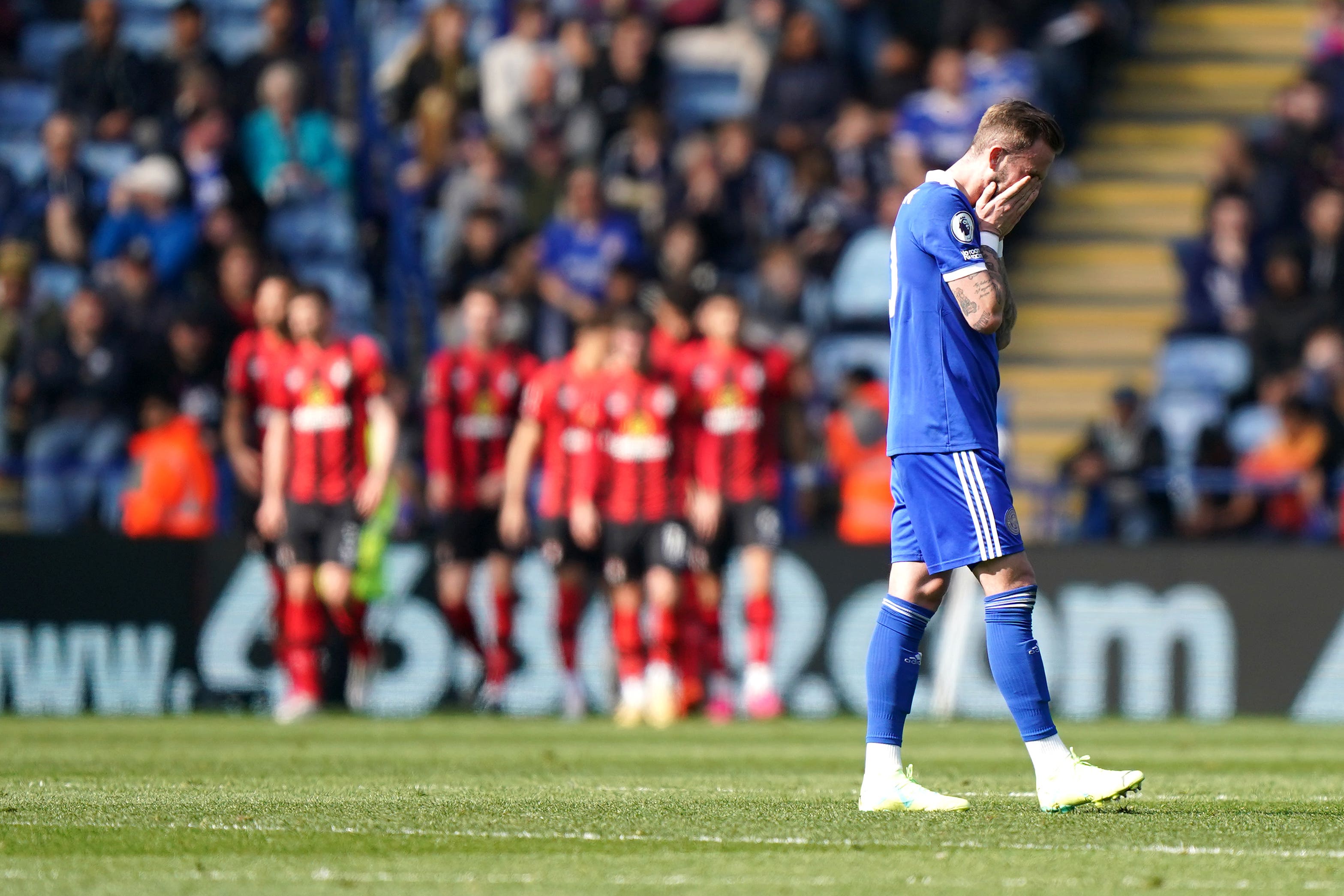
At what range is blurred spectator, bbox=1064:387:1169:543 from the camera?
14914mm

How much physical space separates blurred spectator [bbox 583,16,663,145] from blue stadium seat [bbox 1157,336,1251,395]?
4713 mm

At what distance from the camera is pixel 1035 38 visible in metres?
19.5

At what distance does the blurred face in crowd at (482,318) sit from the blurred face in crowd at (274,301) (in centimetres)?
125

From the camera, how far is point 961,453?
6703 millimetres

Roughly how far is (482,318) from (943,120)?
4.85m

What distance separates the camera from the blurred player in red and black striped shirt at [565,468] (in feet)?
46.4

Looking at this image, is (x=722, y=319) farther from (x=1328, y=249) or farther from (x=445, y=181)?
(x=1328, y=249)

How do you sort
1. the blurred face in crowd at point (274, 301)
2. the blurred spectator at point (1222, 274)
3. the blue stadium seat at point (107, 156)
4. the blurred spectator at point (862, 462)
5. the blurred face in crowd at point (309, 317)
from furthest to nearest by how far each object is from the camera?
the blue stadium seat at point (107, 156), the blurred spectator at point (1222, 274), the blurred spectator at point (862, 462), the blurred face in crowd at point (274, 301), the blurred face in crowd at point (309, 317)

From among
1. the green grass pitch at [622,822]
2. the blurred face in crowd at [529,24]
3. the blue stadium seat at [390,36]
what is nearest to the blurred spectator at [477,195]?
the blurred face in crowd at [529,24]

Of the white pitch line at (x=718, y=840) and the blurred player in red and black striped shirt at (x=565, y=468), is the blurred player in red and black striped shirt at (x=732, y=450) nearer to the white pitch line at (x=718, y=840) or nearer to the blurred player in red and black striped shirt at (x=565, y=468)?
the blurred player in red and black striped shirt at (x=565, y=468)

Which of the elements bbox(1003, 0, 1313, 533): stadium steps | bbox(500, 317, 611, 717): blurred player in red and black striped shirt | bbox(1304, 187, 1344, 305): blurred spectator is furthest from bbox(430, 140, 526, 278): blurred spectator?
bbox(1304, 187, 1344, 305): blurred spectator

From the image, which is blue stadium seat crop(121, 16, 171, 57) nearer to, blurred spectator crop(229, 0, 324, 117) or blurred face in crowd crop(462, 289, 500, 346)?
blurred spectator crop(229, 0, 324, 117)

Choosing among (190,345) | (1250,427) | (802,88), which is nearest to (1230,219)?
(1250,427)

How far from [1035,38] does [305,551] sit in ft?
29.5
